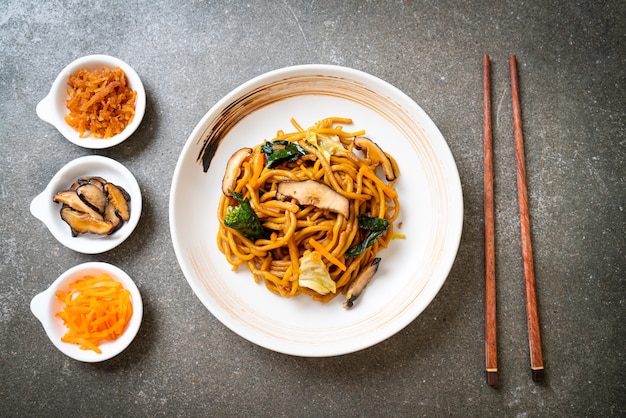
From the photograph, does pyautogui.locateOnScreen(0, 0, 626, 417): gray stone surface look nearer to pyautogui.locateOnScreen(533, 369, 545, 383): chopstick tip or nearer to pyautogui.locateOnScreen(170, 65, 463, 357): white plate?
pyautogui.locateOnScreen(533, 369, 545, 383): chopstick tip

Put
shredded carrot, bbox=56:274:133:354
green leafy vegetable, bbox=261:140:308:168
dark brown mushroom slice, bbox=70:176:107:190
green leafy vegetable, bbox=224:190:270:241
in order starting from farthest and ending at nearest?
1. dark brown mushroom slice, bbox=70:176:107:190
2. shredded carrot, bbox=56:274:133:354
3. green leafy vegetable, bbox=261:140:308:168
4. green leafy vegetable, bbox=224:190:270:241

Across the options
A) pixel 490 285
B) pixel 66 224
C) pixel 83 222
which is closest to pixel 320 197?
pixel 490 285

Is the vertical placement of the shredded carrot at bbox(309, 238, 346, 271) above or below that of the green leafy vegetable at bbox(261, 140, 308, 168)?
below

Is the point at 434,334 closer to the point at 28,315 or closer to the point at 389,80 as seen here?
the point at 389,80

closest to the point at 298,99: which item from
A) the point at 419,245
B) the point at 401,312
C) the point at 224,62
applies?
the point at 224,62

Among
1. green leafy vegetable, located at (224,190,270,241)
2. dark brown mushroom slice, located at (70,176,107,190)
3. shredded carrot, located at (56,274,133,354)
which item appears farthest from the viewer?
dark brown mushroom slice, located at (70,176,107,190)

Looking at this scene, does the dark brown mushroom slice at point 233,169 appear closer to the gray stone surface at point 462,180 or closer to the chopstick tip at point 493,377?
the gray stone surface at point 462,180

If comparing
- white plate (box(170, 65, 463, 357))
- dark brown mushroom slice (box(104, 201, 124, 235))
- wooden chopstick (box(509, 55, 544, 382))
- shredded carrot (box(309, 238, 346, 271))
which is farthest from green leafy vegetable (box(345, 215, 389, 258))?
dark brown mushroom slice (box(104, 201, 124, 235))
